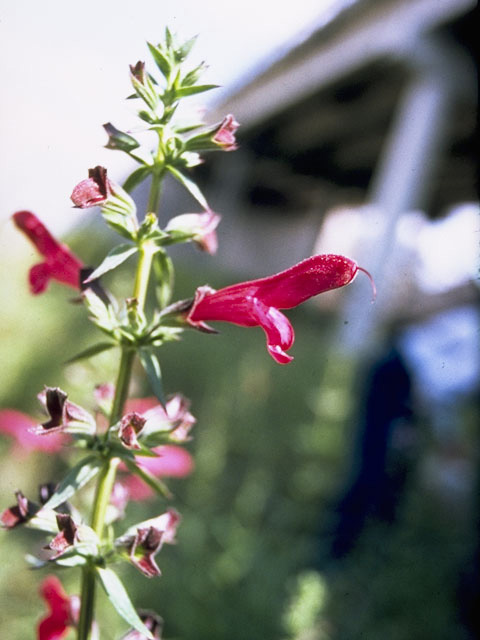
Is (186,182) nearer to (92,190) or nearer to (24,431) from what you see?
(92,190)

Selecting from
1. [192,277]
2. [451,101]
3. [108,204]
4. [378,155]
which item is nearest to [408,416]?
[451,101]

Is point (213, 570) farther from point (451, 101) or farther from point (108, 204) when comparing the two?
point (451, 101)

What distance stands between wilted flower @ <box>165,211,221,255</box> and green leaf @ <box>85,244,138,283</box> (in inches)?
2.6

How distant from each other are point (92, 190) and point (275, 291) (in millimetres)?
229

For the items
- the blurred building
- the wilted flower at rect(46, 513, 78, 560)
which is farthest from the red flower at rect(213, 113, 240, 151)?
the blurred building

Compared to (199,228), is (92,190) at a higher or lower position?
higher

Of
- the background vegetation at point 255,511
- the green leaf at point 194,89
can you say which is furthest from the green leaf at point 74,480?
the background vegetation at point 255,511

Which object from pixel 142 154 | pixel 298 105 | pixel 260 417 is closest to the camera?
pixel 142 154

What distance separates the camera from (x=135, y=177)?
0.62 metres

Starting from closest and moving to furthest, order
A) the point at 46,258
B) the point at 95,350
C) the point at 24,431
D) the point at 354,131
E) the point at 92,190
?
the point at 92,190
the point at 95,350
the point at 46,258
the point at 24,431
the point at 354,131

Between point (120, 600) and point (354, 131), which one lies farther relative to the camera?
point (354, 131)

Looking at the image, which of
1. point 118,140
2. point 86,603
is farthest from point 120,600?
point 118,140

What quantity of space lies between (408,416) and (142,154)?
129 inches

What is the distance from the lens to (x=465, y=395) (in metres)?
3.77
